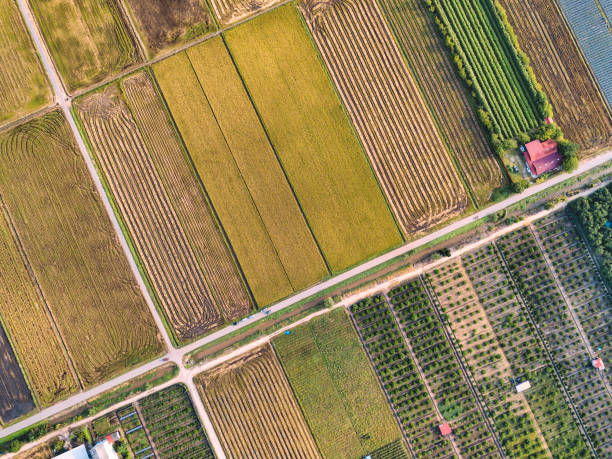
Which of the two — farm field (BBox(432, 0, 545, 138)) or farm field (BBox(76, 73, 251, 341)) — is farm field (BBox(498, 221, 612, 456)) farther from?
farm field (BBox(76, 73, 251, 341))

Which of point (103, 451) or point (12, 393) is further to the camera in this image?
point (12, 393)

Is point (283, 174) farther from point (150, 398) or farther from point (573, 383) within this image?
point (573, 383)

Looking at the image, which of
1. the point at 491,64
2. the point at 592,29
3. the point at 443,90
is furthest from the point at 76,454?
the point at 592,29

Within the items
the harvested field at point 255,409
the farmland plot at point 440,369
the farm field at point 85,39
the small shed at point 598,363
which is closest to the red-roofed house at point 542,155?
the farmland plot at point 440,369

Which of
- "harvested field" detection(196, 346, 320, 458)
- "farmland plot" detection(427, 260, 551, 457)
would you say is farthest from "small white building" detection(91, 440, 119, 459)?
"farmland plot" detection(427, 260, 551, 457)

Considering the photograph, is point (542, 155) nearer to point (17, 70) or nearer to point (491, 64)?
Answer: point (491, 64)

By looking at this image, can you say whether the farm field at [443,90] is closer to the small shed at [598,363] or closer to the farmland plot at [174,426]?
the small shed at [598,363]
